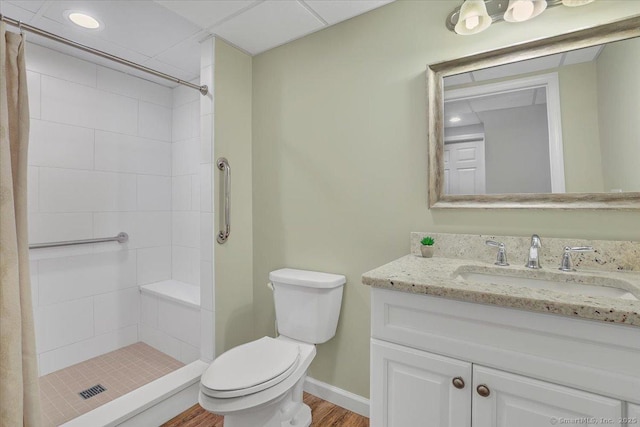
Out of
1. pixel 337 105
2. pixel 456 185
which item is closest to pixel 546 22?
pixel 456 185

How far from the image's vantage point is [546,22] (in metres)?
1.21

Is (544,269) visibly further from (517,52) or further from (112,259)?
(112,259)

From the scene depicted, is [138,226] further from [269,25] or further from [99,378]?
[269,25]

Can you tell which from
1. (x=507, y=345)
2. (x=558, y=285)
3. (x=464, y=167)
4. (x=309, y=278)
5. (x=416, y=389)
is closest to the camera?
(x=507, y=345)

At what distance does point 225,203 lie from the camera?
6.26ft

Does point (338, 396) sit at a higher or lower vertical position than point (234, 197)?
lower

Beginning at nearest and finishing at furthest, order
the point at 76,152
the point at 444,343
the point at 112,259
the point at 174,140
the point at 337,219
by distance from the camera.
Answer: the point at 444,343, the point at 337,219, the point at 76,152, the point at 112,259, the point at 174,140

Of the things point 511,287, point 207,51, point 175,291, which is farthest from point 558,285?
point 175,291

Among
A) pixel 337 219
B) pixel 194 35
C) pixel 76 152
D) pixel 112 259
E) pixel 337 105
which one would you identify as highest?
pixel 194 35

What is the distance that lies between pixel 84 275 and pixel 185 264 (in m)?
0.68

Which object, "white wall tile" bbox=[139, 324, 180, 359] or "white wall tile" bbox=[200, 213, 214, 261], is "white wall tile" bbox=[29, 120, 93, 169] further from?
"white wall tile" bbox=[139, 324, 180, 359]

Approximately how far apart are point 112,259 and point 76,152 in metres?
0.81

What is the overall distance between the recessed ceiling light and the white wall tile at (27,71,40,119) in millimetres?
513

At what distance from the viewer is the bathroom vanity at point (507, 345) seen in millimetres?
738
